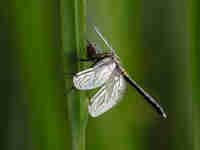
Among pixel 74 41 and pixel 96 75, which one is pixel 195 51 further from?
pixel 74 41

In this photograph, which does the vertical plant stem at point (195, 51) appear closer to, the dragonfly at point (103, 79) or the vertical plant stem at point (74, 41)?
the dragonfly at point (103, 79)

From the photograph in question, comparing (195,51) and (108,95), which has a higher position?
(195,51)

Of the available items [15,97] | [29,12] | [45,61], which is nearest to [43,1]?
[29,12]

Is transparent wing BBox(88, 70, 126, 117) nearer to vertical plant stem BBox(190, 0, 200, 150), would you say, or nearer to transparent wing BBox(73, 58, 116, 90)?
transparent wing BBox(73, 58, 116, 90)

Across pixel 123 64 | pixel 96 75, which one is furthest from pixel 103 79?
pixel 123 64

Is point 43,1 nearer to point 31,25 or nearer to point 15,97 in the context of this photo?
point 31,25

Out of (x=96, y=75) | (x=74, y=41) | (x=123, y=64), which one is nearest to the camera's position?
(x=74, y=41)

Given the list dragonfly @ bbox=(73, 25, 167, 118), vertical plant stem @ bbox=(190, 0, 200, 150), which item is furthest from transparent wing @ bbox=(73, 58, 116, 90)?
vertical plant stem @ bbox=(190, 0, 200, 150)
